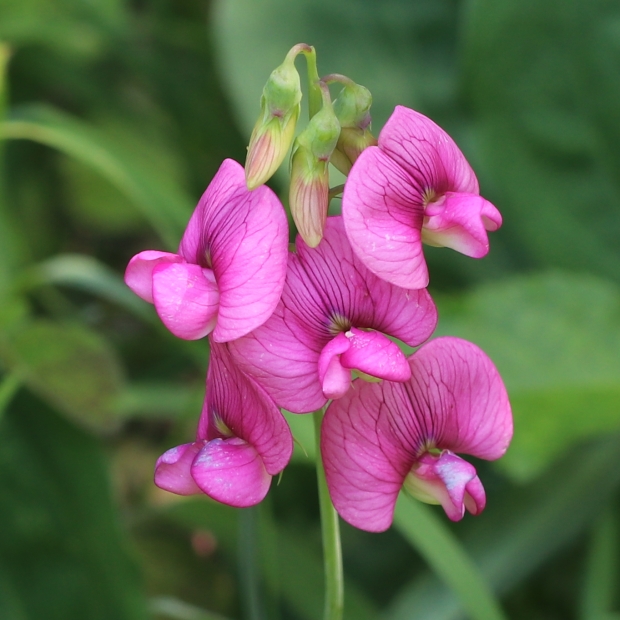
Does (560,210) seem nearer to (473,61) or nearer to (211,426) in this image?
(473,61)

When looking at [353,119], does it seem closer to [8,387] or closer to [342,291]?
[342,291]

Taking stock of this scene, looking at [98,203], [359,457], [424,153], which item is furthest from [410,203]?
[98,203]

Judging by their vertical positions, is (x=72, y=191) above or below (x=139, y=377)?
above

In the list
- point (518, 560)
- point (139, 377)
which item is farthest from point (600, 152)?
point (139, 377)

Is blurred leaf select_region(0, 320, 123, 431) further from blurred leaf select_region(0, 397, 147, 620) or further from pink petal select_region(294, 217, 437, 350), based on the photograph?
pink petal select_region(294, 217, 437, 350)

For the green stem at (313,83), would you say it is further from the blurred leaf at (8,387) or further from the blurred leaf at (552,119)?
the blurred leaf at (552,119)

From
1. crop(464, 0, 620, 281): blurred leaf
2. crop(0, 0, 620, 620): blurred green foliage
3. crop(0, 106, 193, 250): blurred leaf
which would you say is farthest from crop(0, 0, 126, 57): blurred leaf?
crop(464, 0, 620, 281): blurred leaf
